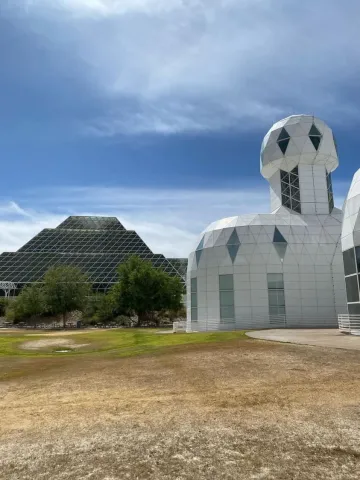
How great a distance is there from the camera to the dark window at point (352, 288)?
77.5ft

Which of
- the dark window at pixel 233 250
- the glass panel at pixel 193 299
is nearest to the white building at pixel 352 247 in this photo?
the dark window at pixel 233 250

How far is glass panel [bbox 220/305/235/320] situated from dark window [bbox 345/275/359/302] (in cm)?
1292

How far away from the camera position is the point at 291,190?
42250 mm

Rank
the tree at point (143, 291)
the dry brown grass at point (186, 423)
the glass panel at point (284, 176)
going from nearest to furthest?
the dry brown grass at point (186, 423) → the glass panel at point (284, 176) → the tree at point (143, 291)

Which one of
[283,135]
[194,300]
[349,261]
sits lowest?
[194,300]

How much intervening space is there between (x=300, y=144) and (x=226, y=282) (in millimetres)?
19609

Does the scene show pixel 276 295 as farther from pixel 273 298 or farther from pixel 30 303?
pixel 30 303

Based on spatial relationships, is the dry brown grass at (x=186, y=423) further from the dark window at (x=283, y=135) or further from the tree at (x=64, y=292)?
the tree at (x=64, y=292)

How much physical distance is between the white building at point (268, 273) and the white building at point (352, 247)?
10.1 metres

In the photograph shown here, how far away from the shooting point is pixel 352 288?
2425 centimetres

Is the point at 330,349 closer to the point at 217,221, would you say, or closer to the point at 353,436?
the point at 353,436

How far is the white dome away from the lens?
137 feet

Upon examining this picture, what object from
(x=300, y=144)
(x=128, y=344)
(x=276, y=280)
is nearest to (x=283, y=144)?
(x=300, y=144)

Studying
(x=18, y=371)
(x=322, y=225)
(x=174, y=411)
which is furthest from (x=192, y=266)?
(x=174, y=411)
